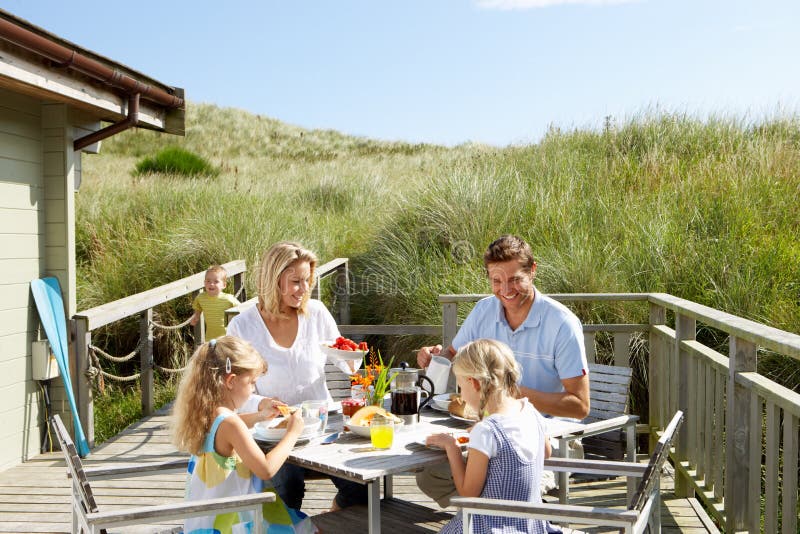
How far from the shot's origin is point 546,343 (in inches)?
125

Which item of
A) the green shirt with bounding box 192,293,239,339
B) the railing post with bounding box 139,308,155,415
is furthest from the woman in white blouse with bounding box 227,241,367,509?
the green shirt with bounding box 192,293,239,339

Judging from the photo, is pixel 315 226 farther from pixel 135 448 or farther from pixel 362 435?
pixel 362 435

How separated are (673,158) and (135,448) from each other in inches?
303

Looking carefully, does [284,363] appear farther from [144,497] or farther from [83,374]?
[83,374]

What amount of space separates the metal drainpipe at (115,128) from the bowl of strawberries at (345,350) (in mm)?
3624

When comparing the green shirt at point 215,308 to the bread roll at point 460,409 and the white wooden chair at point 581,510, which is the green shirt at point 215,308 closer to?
the bread roll at point 460,409

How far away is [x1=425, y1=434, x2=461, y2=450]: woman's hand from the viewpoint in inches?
91.4

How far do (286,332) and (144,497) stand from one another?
1.60m

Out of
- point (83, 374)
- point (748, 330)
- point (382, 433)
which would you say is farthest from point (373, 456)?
point (83, 374)

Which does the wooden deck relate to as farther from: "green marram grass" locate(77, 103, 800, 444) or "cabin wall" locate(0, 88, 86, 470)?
"green marram grass" locate(77, 103, 800, 444)

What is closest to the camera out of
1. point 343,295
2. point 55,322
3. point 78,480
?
point 78,480

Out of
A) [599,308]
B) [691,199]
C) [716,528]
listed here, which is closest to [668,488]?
[716,528]

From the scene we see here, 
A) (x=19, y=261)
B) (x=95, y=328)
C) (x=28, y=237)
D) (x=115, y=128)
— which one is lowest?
(x=95, y=328)

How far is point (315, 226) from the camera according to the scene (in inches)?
420
